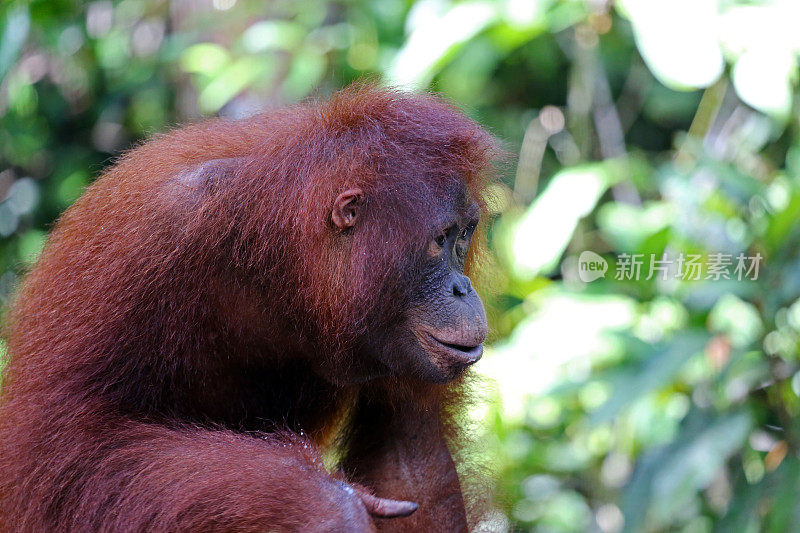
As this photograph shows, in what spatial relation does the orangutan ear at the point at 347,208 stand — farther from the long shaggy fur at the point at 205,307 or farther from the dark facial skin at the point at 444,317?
the dark facial skin at the point at 444,317

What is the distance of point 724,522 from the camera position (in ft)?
10.1

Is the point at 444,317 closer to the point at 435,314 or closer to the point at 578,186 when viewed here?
the point at 435,314

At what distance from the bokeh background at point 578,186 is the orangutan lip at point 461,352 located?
56cm

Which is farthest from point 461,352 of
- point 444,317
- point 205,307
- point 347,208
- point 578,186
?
point 578,186

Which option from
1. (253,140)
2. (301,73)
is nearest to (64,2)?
(301,73)

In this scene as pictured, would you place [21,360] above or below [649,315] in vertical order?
above

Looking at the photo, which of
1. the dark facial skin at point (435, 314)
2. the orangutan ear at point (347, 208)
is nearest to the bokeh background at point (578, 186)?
the dark facial skin at point (435, 314)

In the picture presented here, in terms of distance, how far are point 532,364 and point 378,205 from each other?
70.9 inches

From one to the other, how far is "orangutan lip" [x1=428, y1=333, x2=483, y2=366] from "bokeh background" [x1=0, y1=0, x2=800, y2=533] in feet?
1.84

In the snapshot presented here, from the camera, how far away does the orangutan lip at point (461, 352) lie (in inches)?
72.0

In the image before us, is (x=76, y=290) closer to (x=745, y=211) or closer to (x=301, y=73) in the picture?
(x=301, y=73)

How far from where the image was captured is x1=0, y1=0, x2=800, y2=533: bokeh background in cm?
296

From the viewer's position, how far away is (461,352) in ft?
6.03

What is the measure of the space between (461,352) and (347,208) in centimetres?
38
